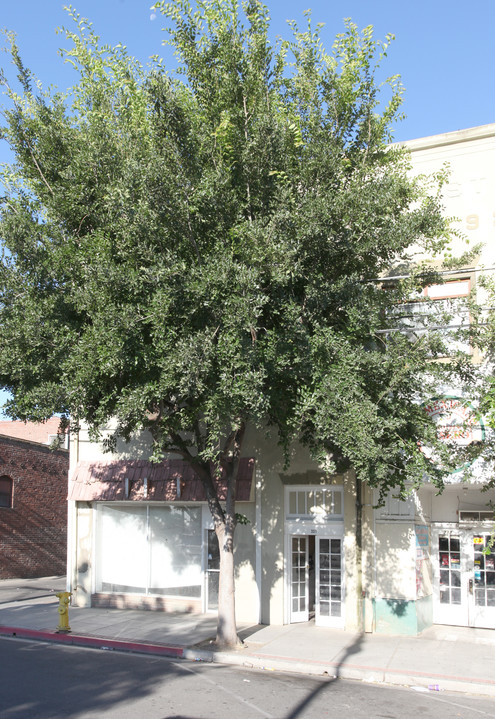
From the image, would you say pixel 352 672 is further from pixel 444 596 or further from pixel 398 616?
pixel 444 596

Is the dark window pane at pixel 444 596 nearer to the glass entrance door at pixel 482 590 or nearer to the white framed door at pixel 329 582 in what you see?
the glass entrance door at pixel 482 590

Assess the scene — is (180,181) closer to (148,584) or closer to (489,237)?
(489,237)

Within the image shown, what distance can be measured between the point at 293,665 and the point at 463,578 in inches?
209

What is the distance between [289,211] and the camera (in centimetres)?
1089

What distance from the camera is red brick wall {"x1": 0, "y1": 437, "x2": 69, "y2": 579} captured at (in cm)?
2531

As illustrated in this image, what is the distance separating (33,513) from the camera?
2641cm

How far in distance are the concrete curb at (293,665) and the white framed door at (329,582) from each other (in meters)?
3.16

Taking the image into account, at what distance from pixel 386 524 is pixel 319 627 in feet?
9.19

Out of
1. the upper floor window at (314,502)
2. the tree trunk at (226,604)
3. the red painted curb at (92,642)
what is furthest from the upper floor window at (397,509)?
the red painted curb at (92,642)

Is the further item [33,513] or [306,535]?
[33,513]

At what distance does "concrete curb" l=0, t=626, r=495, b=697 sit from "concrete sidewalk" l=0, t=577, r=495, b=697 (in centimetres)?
2

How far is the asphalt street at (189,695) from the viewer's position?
8.40 meters

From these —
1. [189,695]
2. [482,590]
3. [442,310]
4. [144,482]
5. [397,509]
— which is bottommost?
[189,695]

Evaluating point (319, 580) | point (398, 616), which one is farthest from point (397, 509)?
point (319, 580)
